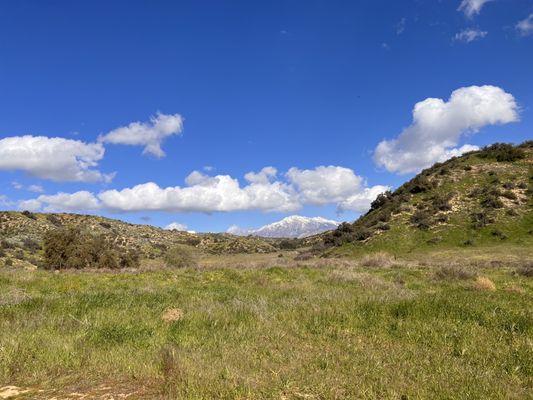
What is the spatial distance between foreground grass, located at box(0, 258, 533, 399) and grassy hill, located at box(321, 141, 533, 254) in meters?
27.3

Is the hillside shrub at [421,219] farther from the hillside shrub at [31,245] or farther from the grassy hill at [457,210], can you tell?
the hillside shrub at [31,245]

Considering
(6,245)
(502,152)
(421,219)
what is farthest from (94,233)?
(502,152)

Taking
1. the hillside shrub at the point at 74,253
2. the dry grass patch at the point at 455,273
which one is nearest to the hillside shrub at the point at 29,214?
the hillside shrub at the point at 74,253

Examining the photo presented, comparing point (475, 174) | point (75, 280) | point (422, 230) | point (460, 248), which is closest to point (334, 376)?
point (75, 280)

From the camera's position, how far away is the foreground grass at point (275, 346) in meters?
6.21

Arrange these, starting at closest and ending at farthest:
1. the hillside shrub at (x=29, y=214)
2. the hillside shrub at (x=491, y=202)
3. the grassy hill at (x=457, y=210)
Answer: the grassy hill at (x=457, y=210), the hillside shrub at (x=491, y=202), the hillside shrub at (x=29, y=214)

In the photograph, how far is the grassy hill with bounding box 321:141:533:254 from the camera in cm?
3962

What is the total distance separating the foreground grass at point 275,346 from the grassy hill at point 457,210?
27.3 m

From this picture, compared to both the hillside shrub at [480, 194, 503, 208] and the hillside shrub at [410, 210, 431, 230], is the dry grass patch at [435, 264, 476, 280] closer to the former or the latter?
the hillside shrub at [410, 210, 431, 230]

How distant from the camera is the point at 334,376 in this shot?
6.51m

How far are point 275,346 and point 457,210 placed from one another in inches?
1620

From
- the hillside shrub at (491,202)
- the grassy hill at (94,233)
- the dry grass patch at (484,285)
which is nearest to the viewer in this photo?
the dry grass patch at (484,285)

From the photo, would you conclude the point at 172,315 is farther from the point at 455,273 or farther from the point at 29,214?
the point at 29,214

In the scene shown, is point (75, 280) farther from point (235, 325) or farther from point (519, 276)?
point (519, 276)
